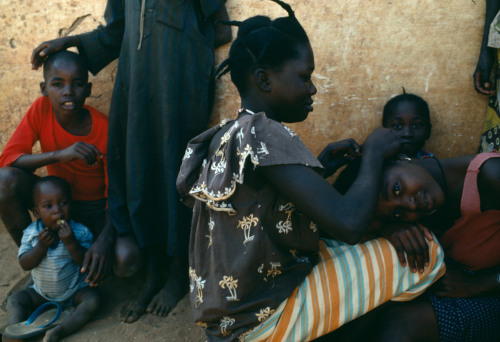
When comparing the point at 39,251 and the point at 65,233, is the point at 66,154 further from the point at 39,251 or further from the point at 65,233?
the point at 39,251

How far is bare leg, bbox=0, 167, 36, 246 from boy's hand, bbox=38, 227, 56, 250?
22 centimetres

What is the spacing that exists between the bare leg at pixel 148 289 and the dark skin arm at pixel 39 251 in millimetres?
574

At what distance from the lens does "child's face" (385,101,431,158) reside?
7.70ft

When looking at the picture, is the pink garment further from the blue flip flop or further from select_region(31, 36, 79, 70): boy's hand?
select_region(31, 36, 79, 70): boy's hand

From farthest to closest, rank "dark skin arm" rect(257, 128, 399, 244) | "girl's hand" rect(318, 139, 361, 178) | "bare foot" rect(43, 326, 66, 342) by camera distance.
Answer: "bare foot" rect(43, 326, 66, 342) → "girl's hand" rect(318, 139, 361, 178) → "dark skin arm" rect(257, 128, 399, 244)

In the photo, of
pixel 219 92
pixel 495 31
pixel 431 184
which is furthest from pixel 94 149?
pixel 495 31

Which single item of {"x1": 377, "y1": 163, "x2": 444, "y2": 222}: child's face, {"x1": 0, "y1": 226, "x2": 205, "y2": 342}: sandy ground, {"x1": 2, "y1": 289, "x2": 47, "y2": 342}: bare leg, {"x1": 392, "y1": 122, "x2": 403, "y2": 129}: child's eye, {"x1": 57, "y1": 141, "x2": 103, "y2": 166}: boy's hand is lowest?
{"x1": 0, "y1": 226, "x2": 205, "y2": 342}: sandy ground

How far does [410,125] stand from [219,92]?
4.00 ft

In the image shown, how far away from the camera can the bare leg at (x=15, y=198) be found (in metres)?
2.38

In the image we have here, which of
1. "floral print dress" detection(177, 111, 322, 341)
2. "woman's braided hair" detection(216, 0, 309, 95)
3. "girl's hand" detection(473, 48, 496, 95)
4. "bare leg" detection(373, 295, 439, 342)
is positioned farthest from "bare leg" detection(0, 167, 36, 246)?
"girl's hand" detection(473, 48, 496, 95)

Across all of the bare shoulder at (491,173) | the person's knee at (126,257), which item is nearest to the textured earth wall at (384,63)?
the bare shoulder at (491,173)

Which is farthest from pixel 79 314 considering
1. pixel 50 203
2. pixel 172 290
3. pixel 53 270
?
pixel 50 203

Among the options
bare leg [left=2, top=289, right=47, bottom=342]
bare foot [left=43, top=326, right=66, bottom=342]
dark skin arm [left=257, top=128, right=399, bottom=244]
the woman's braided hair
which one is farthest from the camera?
bare leg [left=2, top=289, right=47, bottom=342]

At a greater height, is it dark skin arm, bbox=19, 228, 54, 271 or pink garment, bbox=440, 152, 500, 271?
pink garment, bbox=440, 152, 500, 271
